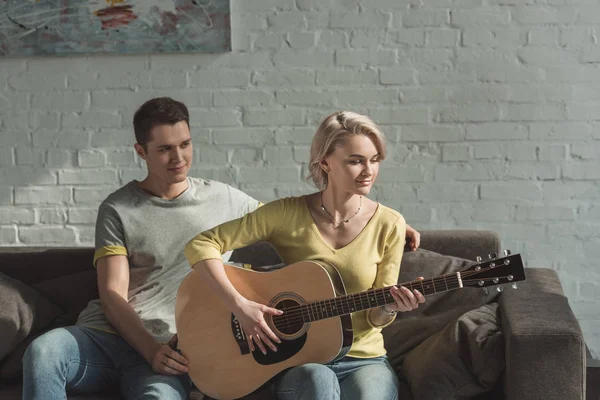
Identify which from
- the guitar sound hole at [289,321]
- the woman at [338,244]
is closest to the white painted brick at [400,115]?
the woman at [338,244]

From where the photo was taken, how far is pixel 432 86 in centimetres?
353

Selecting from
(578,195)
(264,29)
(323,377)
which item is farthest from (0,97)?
(578,195)

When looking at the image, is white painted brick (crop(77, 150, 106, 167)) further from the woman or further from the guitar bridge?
the guitar bridge

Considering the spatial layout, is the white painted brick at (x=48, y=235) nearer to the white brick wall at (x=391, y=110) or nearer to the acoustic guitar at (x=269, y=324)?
the white brick wall at (x=391, y=110)

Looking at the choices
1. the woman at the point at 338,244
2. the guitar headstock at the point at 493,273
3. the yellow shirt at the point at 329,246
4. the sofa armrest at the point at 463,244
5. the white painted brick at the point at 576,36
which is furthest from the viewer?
the white painted brick at the point at 576,36

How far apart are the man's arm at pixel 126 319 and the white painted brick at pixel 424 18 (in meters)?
1.58

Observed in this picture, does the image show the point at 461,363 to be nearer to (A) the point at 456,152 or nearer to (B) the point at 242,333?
(B) the point at 242,333

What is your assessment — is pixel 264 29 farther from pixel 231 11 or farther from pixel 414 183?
pixel 414 183

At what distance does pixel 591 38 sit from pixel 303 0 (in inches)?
47.3

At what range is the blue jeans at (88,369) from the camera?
2.43m

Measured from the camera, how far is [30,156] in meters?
3.69

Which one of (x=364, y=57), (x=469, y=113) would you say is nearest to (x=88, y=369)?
(x=364, y=57)

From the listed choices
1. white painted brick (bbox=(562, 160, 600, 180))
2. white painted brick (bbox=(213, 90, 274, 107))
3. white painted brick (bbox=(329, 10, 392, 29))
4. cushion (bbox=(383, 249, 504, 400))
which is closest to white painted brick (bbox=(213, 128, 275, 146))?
white painted brick (bbox=(213, 90, 274, 107))

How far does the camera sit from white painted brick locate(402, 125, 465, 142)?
354 cm
